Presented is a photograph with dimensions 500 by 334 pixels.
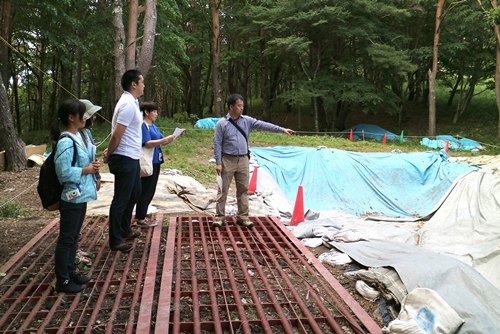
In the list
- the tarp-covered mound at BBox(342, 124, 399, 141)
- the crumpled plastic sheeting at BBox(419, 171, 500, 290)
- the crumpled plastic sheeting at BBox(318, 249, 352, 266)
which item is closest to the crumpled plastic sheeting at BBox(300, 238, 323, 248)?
the crumpled plastic sheeting at BBox(318, 249, 352, 266)

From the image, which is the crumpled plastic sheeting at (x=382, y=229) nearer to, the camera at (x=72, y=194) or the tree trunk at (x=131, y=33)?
the camera at (x=72, y=194)

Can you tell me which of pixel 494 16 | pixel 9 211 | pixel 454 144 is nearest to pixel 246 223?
pixel 9 211

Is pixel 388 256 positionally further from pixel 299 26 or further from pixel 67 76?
pixel 67 76

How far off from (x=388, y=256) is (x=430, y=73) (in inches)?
674

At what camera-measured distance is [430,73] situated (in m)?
17.9

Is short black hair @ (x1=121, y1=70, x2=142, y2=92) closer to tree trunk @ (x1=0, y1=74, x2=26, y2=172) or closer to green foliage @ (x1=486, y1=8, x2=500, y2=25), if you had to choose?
tree trunk @ (x1=0, y1=74, x2=26, y2=172)

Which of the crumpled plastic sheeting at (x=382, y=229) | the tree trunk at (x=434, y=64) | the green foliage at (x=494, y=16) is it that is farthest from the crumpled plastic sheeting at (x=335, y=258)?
the tree trunk at (x=434, y=64)

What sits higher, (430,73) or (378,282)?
(430,73)

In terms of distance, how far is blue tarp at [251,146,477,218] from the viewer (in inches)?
369

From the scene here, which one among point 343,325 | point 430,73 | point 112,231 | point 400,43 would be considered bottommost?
point 343,325

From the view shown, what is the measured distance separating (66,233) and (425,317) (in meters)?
2.49

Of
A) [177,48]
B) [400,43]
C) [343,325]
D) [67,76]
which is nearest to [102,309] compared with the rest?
[343,325]

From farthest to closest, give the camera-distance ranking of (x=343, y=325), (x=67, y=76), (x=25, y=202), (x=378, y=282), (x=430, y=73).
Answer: (x=67, y=76)
(x=430, y=73)
(x=25, y=202)
(x=378, y=282)
(x=343, y=325)

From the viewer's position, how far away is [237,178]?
4.58m
